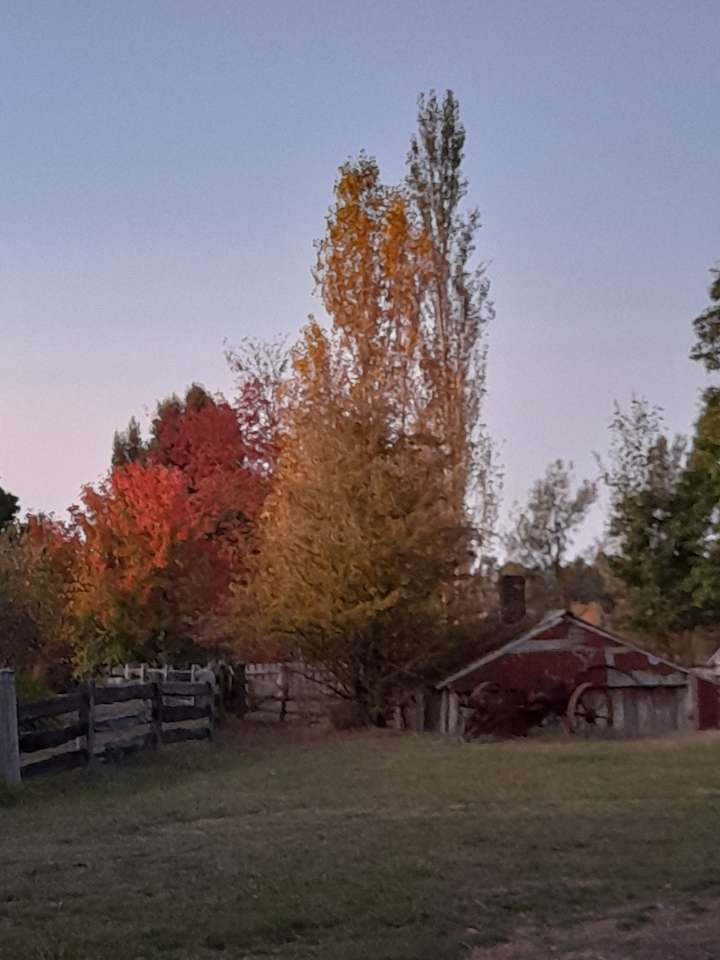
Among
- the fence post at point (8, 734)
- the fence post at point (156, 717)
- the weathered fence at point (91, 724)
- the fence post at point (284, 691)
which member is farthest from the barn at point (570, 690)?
the fence post at point (8, 734)

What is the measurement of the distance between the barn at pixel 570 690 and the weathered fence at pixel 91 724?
776 centimetres

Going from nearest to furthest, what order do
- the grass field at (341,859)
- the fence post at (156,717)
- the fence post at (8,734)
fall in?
1. the grass field at (341,859)
2. the fence post at (8,734)
3. the fence post at (156,717)

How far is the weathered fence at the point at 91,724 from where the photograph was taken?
1472cm

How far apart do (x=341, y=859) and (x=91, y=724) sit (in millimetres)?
8119

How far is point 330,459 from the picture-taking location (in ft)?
93.8

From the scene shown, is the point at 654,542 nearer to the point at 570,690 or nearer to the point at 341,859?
the point at 570,690

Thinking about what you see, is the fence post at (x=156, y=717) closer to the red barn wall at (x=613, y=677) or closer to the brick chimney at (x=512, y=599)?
the red barn wall at (x=613, y=677)

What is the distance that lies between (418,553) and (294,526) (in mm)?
2773

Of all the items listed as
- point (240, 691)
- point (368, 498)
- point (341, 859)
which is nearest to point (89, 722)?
point (341, 859)

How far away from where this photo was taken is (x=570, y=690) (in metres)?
29.5

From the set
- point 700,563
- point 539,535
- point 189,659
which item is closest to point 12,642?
point 189,659

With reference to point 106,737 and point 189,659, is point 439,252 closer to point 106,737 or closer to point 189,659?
point 189,659

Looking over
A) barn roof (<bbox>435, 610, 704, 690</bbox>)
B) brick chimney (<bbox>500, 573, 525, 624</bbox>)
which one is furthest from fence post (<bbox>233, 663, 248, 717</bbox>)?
brick chimney (<bbox>500, 573, 525, 624</bbox>)

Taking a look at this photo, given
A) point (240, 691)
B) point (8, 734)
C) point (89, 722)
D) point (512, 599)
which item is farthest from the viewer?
point (512, 599)
